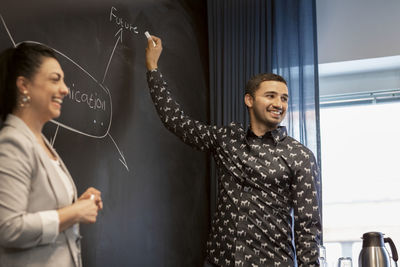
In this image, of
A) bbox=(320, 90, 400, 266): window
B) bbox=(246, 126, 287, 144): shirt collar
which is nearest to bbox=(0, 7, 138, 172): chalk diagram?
bbox=(246, 126, 287, 144): shirt collar

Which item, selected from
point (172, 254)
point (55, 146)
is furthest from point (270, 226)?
point (55, 146)

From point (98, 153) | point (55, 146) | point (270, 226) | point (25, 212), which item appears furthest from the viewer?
point (270, 226)

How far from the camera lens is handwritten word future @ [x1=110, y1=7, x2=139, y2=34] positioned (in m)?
2.23

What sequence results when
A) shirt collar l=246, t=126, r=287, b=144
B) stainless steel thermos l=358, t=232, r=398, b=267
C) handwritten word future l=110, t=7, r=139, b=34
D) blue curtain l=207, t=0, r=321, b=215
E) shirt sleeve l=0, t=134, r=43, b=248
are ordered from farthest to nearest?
blue curtain l=207, t=0, r=321, b=215, stainless steel thermos l=358, t=232, r=398, b=267, shirt collar l=246, t=126, r=287, b=144, handwritten word future l=110, t=7, r=139, b=34, shirt sleeve l=0, t=134, r=43, b=248

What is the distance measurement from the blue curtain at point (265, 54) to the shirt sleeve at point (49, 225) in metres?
1.80

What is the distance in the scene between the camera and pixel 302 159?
2.40 meters

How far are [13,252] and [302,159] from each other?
140 cm

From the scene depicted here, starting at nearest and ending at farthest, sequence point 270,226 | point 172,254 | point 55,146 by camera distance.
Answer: point 55,146 → point 270,226 → point 172,254

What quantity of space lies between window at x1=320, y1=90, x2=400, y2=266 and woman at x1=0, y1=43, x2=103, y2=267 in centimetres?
221

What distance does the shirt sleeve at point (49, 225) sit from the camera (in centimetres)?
134

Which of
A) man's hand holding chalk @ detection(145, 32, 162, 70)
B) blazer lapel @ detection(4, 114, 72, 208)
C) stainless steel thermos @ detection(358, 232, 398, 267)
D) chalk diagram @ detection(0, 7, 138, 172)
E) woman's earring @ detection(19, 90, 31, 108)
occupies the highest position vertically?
man's hand holding chalk @ detection(145, 32, 162, 70)

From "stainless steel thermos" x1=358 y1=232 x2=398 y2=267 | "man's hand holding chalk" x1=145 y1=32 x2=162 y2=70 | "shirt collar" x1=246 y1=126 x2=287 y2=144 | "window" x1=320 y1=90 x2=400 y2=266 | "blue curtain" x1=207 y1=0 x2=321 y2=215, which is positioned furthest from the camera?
"window" x1=320 y1=90 x2=400 y2=266

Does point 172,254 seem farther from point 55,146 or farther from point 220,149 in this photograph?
point 55,146

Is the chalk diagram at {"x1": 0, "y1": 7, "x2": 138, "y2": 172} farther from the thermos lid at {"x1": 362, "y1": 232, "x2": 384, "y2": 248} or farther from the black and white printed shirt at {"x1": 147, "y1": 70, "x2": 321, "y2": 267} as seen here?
the thermos lid at {"x1": 362, "y1": 232, "x2": 384, "y2": 248}
